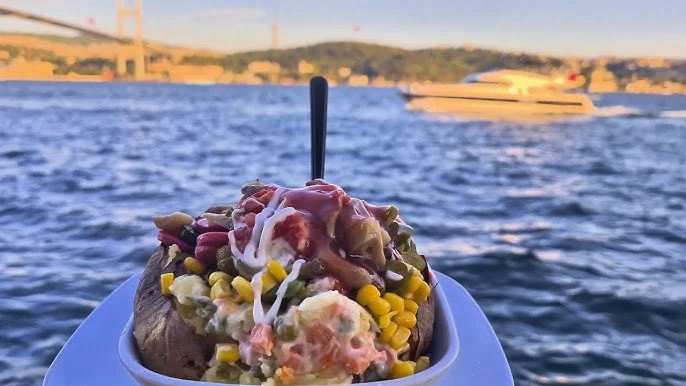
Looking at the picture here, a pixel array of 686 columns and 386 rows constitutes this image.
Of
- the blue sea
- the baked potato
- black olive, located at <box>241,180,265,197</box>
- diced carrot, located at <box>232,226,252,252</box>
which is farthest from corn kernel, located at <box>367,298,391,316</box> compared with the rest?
the blue sea

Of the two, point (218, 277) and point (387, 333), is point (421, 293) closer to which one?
point (387, 333)

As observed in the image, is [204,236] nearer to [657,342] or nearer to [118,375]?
[118,375]

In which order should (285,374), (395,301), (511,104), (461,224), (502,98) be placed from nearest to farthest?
(285,374)
(395,301)
(461,224)
(511,104)
(502,98)

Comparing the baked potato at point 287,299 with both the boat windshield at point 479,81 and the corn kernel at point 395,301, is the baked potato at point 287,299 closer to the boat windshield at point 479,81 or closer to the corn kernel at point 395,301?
the corn kernel at point 395,301

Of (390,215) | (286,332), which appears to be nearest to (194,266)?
(286,332)

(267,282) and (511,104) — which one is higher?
(267,282)

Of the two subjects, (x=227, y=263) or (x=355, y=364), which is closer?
(x=355, y=364)

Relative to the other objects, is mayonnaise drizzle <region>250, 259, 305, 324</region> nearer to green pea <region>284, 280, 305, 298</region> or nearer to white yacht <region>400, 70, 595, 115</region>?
green pea <region>284, 280, 305, 298</region>

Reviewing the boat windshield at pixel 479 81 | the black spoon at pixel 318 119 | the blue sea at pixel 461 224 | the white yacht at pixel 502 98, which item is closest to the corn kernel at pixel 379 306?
the black spoon at pixel 318 119
